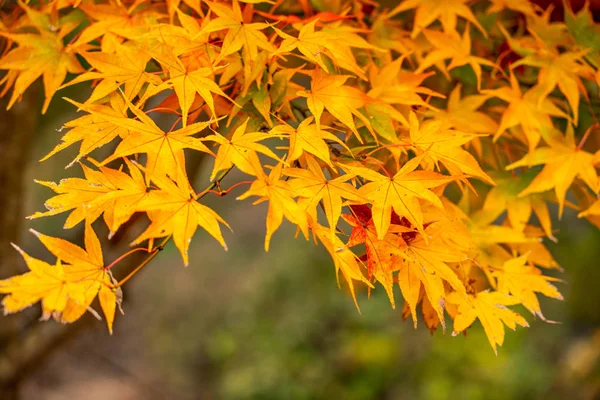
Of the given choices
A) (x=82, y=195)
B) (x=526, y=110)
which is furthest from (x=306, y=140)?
(x=526, y=110)

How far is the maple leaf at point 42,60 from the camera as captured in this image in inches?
26.9

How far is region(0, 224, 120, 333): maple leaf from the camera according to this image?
1.65 ft

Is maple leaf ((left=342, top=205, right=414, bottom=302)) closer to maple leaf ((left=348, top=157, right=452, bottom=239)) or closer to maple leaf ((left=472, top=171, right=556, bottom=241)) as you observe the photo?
maple leaf ((left=348, top=157, right=452, bottom=239))

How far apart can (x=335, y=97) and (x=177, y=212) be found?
213 mm

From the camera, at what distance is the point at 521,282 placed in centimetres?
69

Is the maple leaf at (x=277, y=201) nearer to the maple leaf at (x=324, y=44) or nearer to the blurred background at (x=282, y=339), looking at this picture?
the maple leaf at (x=324, y=44)

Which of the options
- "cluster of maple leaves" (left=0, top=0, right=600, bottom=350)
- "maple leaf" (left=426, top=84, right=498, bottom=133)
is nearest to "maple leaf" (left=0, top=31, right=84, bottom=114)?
"cluster of maple leaves" (left=0, top=0, right=600, bottom=350)

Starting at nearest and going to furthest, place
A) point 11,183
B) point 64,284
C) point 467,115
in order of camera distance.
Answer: point 64,284 < point 467,115 < point 11,183

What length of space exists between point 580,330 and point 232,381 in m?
1.53

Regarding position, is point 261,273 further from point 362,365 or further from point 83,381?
point 83,381

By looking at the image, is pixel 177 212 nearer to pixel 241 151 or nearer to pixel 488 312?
pixel 241 151

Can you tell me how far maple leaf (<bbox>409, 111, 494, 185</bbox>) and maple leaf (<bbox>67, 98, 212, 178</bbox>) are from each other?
0.23 meters

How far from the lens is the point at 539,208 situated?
77 cm

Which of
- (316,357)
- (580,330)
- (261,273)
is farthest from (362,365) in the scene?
(580,330)
